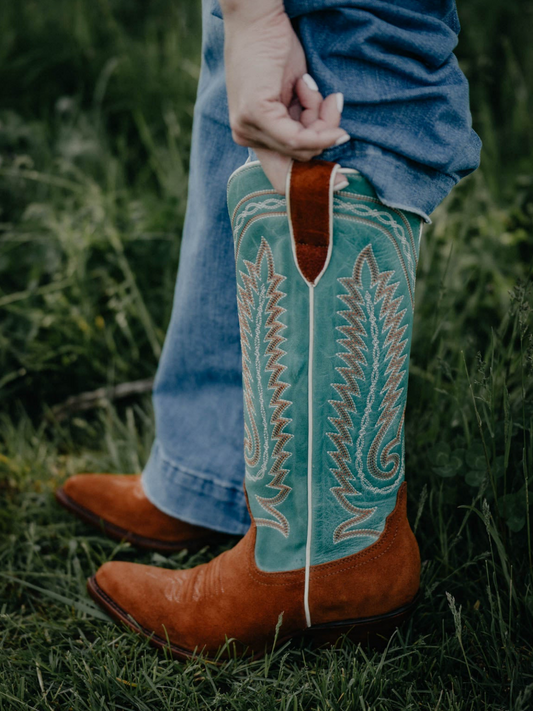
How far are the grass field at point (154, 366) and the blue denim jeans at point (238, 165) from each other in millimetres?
211

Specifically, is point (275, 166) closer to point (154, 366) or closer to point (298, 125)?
point (298, 125)

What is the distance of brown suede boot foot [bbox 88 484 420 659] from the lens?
1051 millimetres

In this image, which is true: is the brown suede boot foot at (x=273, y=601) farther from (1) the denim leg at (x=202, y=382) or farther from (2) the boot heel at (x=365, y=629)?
(1) the denim leg at (x=202, y=382)

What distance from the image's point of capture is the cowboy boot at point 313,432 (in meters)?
0.88

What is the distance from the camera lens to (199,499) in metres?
1.33

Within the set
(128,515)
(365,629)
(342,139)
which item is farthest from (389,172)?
(128,515)

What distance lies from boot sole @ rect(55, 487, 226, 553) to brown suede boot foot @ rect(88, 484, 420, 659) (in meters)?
0.20

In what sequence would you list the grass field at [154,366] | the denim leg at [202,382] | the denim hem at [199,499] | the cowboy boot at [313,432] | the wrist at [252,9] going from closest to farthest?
1. the wrist at [252,9]
2. the cowboy boot at [313,432]
3. the grass field at [154,366]
4. the denim leg at [202,382]
5. the denim hem at [199,499]

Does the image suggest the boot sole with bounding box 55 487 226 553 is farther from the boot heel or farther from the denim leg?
the boot heel

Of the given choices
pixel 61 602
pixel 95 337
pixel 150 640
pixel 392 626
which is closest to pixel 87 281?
pixel 95 337

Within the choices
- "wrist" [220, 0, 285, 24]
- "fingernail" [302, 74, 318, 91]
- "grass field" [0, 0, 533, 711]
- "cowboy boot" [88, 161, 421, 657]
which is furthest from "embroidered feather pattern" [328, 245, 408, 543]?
"wrist" [220, 0, 285, 24]

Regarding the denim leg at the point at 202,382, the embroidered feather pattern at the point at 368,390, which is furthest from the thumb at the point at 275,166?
the denim leg at the point at 202,382

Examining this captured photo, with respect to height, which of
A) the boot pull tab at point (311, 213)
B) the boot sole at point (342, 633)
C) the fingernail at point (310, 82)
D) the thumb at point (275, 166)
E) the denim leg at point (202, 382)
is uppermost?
the fingernail at point (310, 82)

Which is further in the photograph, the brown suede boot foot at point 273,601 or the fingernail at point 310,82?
the brown suede boot foot at point 273,601
